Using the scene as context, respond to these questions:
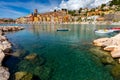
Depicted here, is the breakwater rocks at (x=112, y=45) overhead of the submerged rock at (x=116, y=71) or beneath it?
overhead

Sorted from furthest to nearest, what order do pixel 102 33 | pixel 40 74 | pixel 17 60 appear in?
pixel 102 33 → pixel 17 60 → pixel 40 74

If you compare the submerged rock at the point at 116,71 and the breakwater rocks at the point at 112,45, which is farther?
the breakwater rocks at the point at 112,45

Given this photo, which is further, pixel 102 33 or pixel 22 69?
pixel 102 33

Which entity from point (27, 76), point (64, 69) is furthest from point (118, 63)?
point (27, 76)

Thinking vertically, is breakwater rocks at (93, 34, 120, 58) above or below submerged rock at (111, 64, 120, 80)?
above

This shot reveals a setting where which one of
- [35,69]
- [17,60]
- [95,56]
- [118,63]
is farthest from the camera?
[95,56]

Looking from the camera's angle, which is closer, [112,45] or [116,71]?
[116,71]

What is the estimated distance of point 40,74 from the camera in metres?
17.2

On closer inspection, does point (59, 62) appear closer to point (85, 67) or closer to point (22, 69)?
point (85, 67)

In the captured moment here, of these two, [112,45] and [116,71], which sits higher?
[112,45]

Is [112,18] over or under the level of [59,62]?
over

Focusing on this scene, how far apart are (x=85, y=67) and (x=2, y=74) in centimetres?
1011

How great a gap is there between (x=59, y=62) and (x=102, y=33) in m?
40.5

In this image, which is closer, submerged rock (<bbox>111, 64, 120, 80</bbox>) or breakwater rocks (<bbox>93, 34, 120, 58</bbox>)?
submerged rock (<bbox>111, 64, 120, 80</bbox>)
